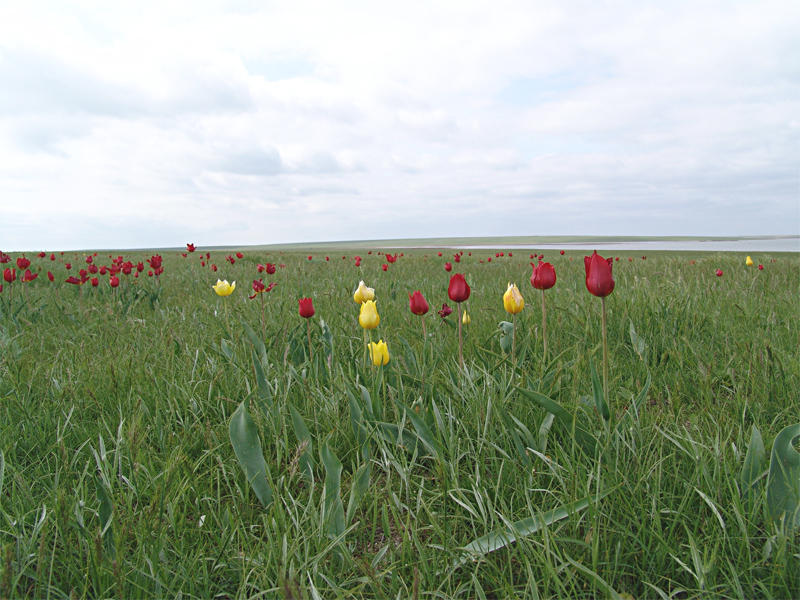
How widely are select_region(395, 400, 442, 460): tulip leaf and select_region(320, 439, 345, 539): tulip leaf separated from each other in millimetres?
284

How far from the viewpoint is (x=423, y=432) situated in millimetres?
1431

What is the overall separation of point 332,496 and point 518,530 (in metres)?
0.51

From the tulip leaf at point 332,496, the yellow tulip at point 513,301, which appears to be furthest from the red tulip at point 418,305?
the tulip leaf at point 332,496

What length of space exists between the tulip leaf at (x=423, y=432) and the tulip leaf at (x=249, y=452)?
1.52 ft

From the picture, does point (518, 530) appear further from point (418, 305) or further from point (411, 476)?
point (418, 305)

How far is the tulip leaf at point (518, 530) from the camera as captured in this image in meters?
1.06

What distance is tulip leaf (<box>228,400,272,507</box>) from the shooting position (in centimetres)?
132

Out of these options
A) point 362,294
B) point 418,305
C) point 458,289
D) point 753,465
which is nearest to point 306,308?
point 362,294

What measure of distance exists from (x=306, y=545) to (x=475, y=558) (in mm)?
419

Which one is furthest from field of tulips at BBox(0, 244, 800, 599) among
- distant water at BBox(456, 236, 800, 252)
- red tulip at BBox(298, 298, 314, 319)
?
distant water at BBox(456, 236, 800, 252)

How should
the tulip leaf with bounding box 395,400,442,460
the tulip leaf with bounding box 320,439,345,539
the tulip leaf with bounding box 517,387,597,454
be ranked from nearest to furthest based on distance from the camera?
1. the tulip leaf with bounding box 320,439,345,539
2. the tulip leaf with bounding box 517,387,597,454
3. the tulip leaf with bounding box 395,400,442,460

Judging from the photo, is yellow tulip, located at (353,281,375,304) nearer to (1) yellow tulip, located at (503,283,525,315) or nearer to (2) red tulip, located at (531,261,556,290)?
(1) yellow tulip, located at (503,283,525,315)

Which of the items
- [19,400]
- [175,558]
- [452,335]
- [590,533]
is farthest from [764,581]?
[19,400]

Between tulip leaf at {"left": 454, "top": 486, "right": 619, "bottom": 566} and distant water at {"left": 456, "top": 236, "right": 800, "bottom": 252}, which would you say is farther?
distant water at {"left": 456, "top": 236, "right": 800, "bottom": 252}
